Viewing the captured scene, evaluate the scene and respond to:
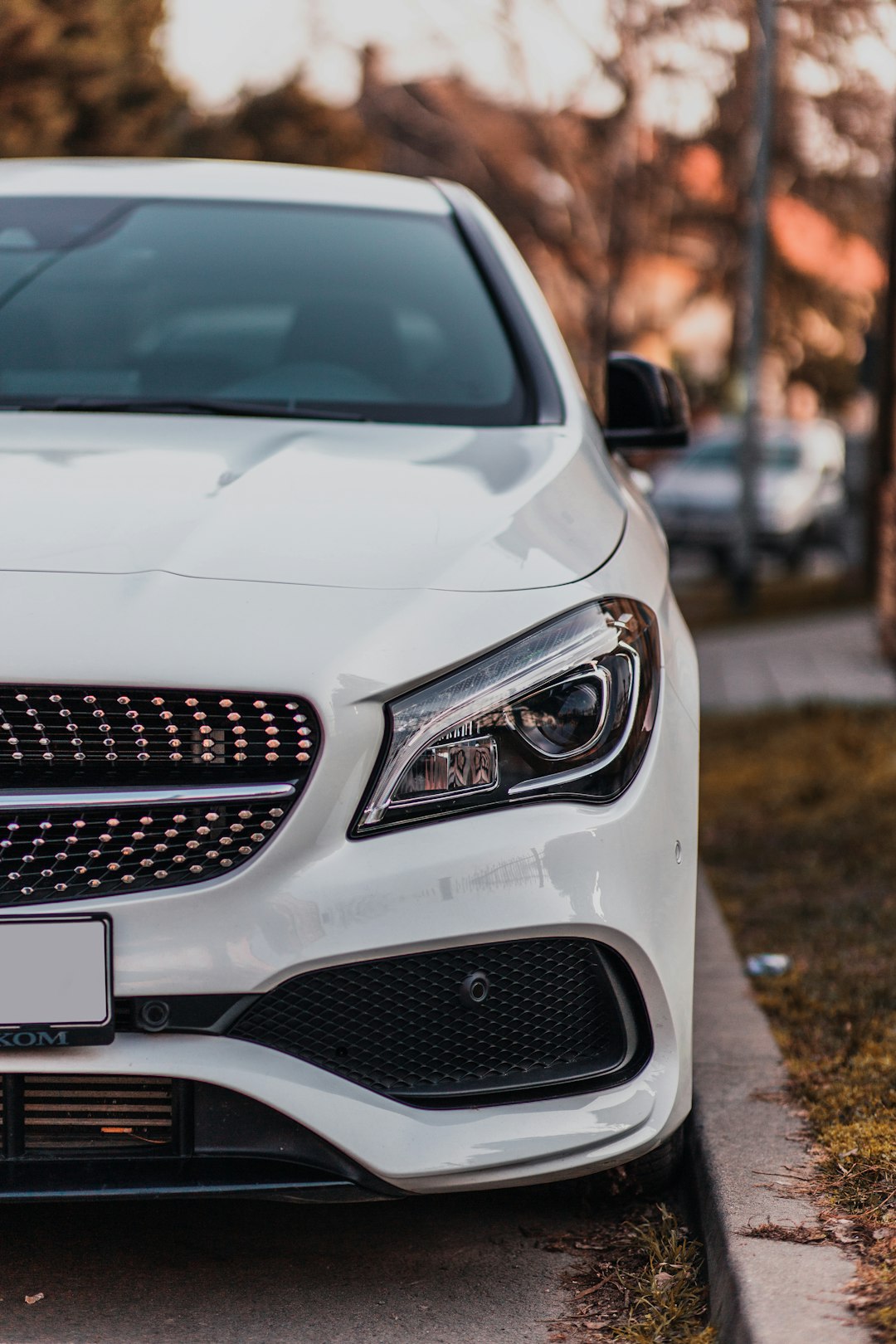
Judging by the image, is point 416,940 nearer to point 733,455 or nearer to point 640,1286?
point 640,1286

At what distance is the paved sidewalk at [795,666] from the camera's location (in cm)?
882

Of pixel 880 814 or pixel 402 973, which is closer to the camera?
pixel 402 973

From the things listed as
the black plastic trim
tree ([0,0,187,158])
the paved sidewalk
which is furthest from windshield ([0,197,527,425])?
tree ([0,0,187,158])

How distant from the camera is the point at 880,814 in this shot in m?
5.55

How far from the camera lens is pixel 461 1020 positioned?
225 centimetres

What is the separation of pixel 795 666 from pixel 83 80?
23.3 feet

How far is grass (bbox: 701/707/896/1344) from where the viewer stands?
2.61 metres

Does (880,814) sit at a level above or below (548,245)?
above

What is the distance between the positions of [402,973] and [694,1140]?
870mm

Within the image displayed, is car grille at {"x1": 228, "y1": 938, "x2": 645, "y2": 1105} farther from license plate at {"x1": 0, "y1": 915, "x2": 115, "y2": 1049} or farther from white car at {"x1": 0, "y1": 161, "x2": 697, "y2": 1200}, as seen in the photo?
license plate at {"x1": 0, "y1": 915, "x2": 115, "y2": 1049}

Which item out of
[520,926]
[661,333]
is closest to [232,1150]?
[520,926]

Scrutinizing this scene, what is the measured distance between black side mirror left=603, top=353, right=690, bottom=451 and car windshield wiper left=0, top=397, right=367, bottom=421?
0.64m

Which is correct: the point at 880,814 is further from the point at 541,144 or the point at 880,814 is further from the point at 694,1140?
the point at 541,144

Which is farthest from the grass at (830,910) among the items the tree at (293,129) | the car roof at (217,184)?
the tree at (293,129)
